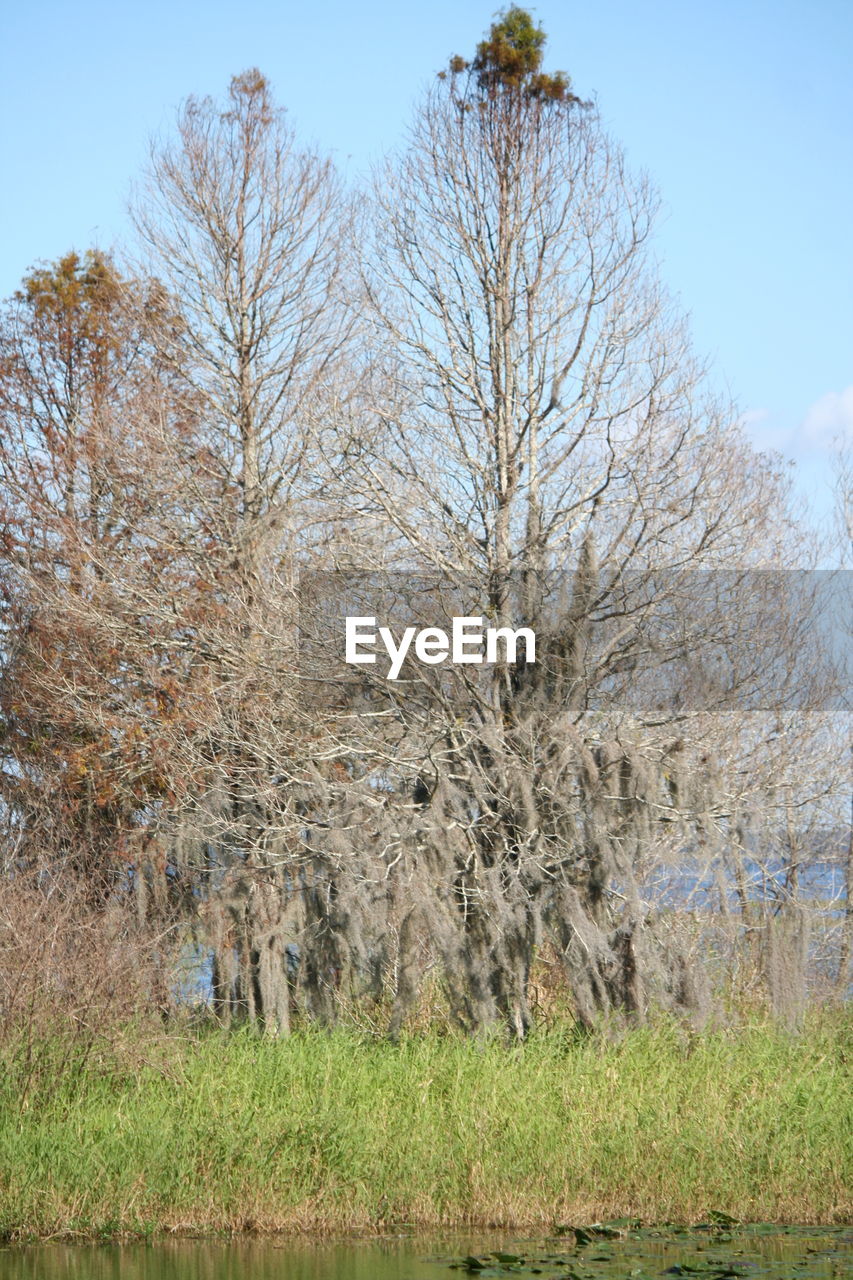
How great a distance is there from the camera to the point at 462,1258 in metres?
9.84

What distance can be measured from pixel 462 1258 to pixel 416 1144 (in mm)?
1552

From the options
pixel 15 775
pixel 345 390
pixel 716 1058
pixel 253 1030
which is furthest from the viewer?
pixel 15 775

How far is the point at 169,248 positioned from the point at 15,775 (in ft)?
22.7

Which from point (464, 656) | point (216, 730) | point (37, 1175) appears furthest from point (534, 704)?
point (37, 1175)

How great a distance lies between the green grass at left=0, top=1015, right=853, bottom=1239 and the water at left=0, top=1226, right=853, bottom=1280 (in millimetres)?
337

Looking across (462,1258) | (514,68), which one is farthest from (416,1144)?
(514,68)

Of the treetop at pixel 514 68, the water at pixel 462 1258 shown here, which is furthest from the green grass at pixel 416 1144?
the treetop at pixel 514 68

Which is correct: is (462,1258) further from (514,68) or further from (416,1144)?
(514,68)

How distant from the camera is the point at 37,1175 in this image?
35.0 feet

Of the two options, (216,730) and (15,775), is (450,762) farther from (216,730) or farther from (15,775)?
(15,775)

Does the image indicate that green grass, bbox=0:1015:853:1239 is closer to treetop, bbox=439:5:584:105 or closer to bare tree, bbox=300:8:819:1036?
bare tree, bbox=300:8:819:1036

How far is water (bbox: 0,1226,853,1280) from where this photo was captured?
936 cm

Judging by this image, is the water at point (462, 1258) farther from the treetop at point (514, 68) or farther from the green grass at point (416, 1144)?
the treetop at point (514, 68)

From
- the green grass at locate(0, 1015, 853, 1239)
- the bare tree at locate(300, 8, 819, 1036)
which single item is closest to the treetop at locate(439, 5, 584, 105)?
the bare tree at locate(300, 8, 819, 1036)
